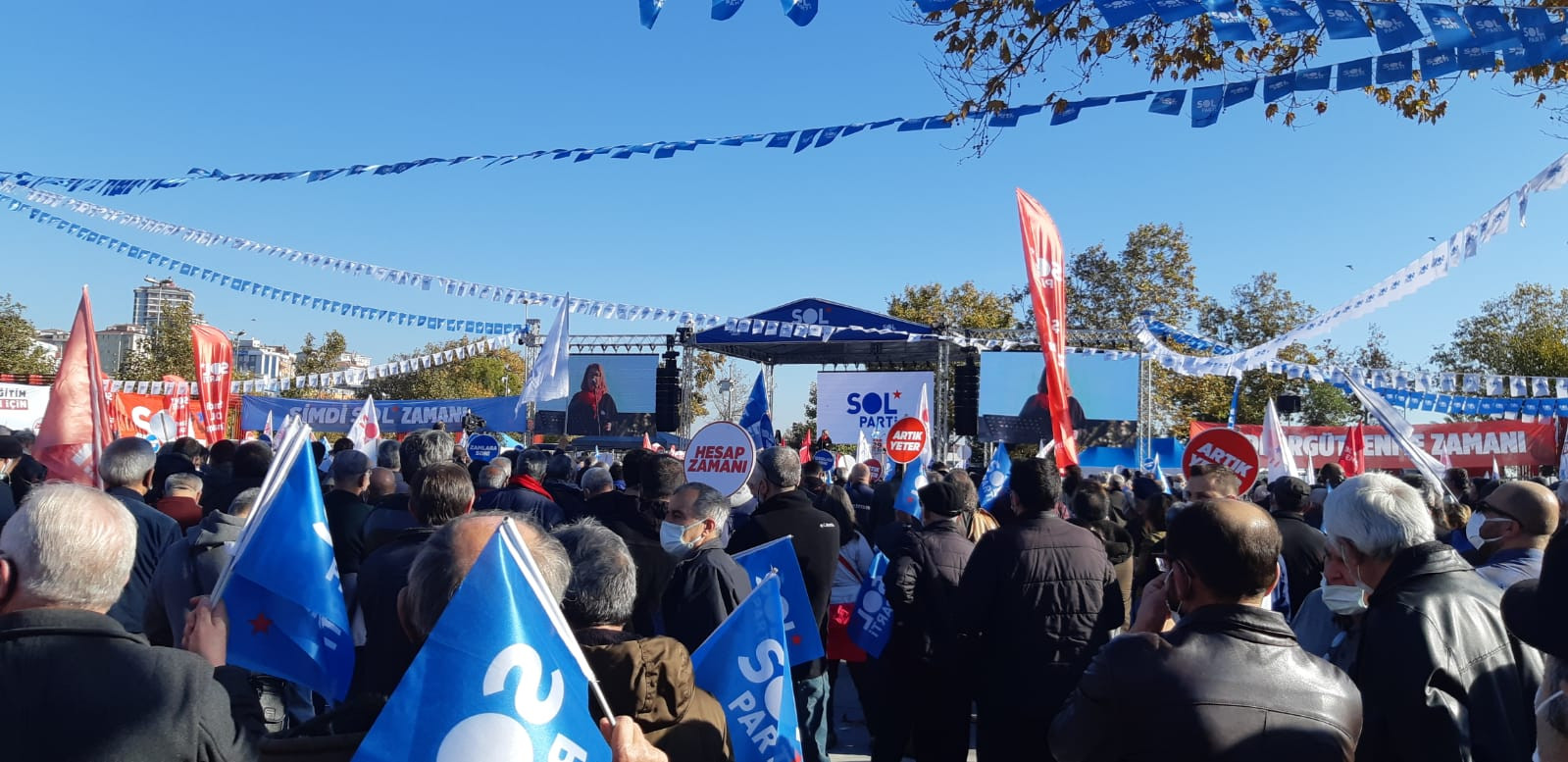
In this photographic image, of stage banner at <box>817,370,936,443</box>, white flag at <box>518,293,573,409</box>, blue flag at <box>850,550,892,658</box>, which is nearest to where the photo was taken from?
blue flag at <box>850,550,892,658</box>

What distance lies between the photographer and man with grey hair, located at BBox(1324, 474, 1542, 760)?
273 cm

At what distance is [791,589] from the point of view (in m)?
4.39

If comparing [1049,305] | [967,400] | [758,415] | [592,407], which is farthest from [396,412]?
[1049,305]

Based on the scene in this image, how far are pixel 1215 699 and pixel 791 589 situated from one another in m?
2.35

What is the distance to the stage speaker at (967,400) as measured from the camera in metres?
23.7

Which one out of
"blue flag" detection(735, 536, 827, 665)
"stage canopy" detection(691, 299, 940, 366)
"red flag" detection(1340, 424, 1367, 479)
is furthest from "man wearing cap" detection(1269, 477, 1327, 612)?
"stage canopy" detection(691, 299, 940, 366)

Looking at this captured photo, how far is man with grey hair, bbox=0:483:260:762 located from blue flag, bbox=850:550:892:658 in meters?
3.30

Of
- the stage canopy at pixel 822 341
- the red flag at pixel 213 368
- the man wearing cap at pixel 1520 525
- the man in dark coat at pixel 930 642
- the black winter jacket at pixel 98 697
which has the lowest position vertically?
the man in dark coat at pixel 930 642

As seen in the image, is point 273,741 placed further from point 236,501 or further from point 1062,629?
point 1062,629

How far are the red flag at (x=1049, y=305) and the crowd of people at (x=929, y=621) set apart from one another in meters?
2.45

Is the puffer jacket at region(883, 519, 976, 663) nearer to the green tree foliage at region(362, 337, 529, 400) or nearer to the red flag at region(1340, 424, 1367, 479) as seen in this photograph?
the red flag at region(1340, 424, 1367, 479)

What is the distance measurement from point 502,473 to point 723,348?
1994cm

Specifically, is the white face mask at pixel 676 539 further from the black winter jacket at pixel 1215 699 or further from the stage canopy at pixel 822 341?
the stage canopy at pixel 822 341

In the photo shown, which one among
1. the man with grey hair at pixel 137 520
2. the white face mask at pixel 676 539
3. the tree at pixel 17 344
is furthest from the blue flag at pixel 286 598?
the tree at pixel 17 344
